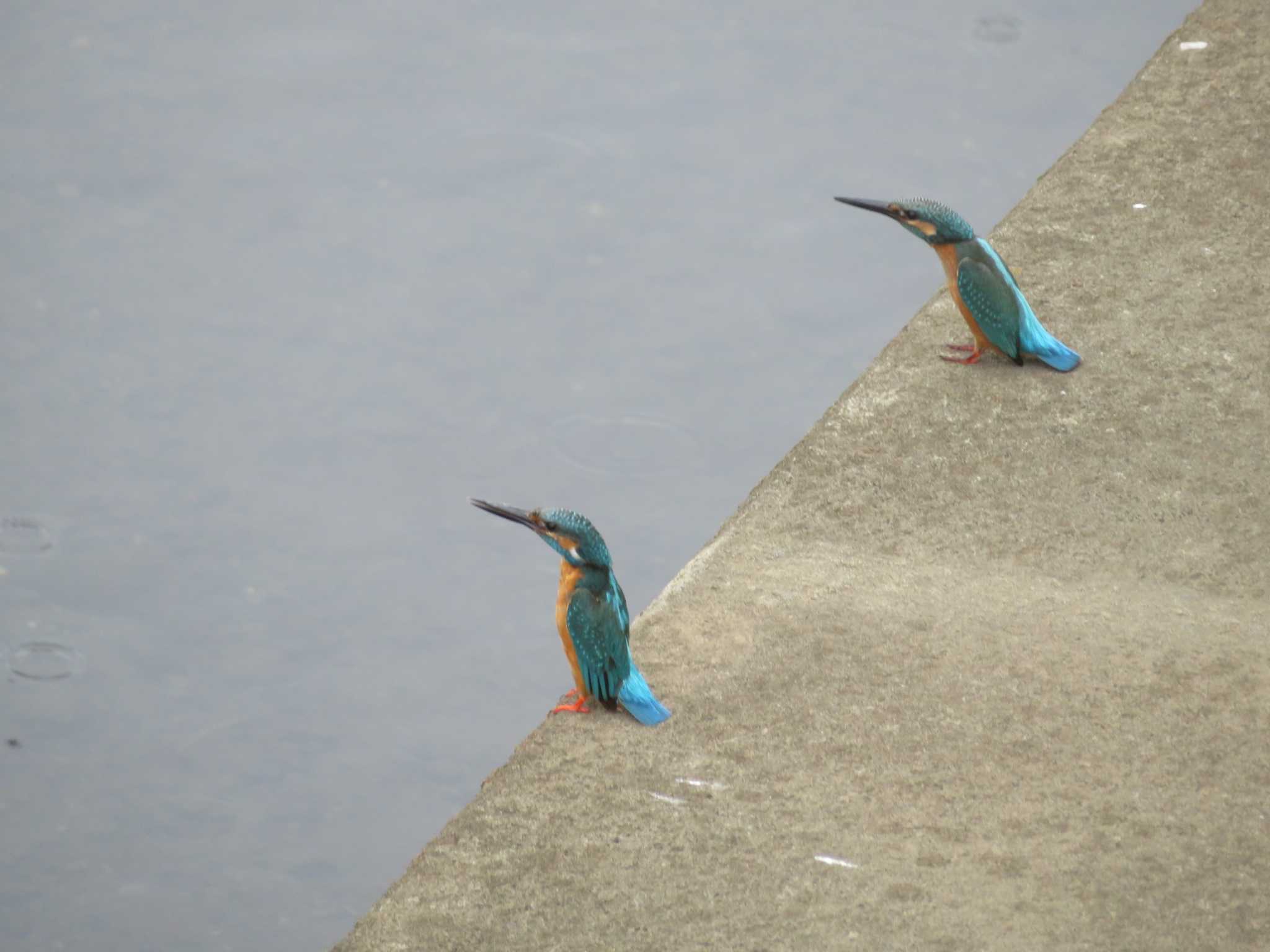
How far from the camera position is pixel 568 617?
9.55 feet

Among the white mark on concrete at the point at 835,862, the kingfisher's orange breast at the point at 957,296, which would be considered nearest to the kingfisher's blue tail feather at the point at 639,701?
the white mark on concrete at the point at 835,862

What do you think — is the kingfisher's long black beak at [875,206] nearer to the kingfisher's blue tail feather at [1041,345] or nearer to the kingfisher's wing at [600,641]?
the kingfisher's blue tail feather at [1041,345]

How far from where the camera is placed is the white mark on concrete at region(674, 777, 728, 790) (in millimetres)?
2770

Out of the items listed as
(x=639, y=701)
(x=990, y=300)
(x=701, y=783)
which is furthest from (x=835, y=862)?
(x=990, y=300)

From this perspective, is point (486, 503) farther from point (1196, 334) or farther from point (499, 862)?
point (1196, 334)

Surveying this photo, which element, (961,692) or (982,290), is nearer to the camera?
(961,692)

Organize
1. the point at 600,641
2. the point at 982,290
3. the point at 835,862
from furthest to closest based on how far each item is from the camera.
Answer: the point at 982,290, the point at 600,641, the point at 835,862

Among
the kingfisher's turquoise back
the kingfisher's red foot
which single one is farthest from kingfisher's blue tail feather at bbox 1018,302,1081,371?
the kingfisher's red foot

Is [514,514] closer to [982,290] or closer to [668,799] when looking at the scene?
[668,799]

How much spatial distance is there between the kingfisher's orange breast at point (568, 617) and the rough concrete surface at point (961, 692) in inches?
3.2

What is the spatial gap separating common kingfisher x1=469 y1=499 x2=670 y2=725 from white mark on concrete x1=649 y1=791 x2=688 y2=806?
7.2 inches

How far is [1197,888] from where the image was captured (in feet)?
8.33

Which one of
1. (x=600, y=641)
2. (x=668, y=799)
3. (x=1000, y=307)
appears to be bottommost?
(x=668, y=799)

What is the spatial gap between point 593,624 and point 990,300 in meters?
1.38
